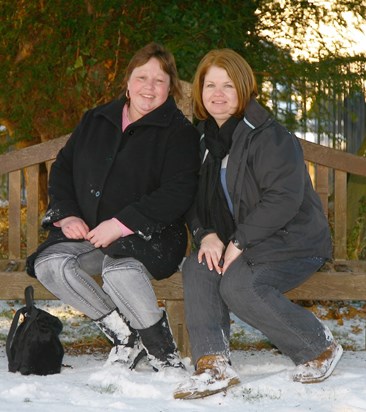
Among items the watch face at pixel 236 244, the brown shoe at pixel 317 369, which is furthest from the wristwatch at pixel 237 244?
the brown shoe at pixel 317 369

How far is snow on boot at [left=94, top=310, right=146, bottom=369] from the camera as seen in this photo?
4.37 meters

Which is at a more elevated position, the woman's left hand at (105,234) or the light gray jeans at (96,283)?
the woman's left hand at (105,234)

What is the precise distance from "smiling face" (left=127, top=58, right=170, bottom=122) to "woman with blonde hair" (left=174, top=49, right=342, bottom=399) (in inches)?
8.9

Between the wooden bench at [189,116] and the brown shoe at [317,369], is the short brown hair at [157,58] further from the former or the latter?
the brown shoe at [317,369]

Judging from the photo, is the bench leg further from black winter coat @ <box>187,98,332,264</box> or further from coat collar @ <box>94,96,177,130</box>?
coat collar @ <box>94,96,177,130</box>

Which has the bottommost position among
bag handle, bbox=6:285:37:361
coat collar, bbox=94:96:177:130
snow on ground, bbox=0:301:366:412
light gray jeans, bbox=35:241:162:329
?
snow on ground, bbox=0:301:366:412

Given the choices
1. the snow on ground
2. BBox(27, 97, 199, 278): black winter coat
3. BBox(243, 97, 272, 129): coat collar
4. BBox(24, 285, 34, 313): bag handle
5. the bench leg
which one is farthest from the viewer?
the bench leg

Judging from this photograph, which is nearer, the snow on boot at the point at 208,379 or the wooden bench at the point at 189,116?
the snow on boot at the point at 208,379

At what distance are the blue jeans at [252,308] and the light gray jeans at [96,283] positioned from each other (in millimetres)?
197

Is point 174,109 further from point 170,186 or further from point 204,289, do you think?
point 204,289

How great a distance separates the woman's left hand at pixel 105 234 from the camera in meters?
4.23

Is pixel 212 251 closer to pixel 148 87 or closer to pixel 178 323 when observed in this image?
pixel 178 323

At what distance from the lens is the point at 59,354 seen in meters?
4.41

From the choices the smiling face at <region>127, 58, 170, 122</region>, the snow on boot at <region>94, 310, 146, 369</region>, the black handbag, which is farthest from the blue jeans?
the smiling face at <region>127, 58, 170, 122</region>
